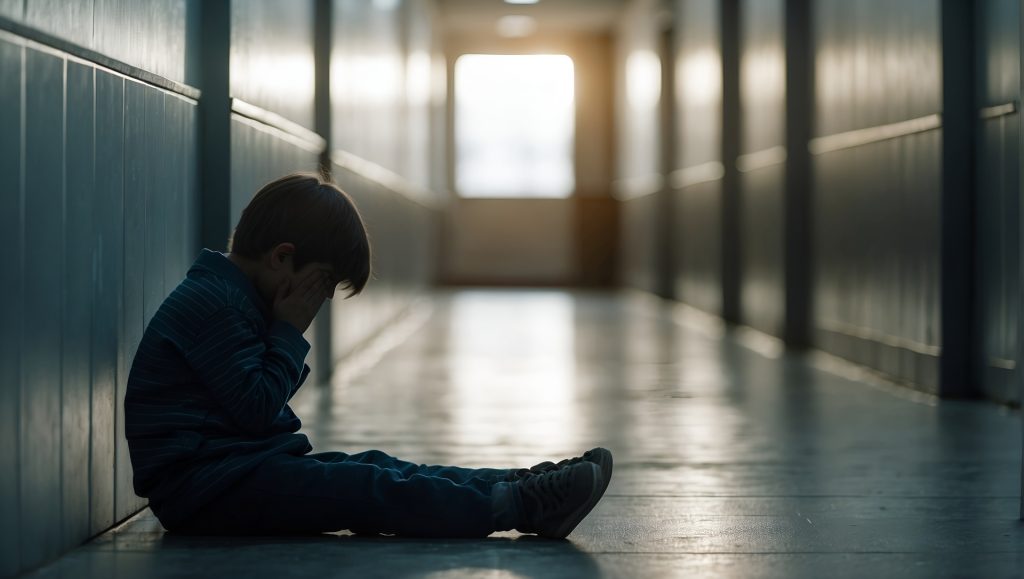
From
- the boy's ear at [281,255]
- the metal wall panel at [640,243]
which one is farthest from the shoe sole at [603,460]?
the metal wall panel at [640,243]

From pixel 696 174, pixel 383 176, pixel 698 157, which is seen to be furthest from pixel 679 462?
pixel 696 174

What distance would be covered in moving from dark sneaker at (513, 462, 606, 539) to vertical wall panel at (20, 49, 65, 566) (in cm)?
81

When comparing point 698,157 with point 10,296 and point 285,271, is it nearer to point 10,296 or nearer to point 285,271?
point 285,271

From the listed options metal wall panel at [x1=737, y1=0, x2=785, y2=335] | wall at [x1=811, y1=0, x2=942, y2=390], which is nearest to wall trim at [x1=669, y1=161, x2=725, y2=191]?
metal wall panel at [x1=737, y1=0, x2=785, y2=335]

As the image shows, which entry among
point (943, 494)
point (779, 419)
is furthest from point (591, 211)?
point (943, 494)

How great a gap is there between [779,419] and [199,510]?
8.44 ft

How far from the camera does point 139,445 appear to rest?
2.40m

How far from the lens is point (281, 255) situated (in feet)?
8.15

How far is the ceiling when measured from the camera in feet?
51.8

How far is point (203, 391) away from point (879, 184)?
4.43 meters

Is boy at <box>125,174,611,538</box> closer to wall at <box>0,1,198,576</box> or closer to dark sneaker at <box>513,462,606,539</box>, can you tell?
dark sneaker at <box>513,462,606,539</box>

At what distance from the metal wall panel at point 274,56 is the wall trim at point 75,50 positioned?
72 centimetres

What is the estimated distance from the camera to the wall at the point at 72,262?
7.06ft

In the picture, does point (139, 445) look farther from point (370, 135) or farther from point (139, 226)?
point (370, 135)
